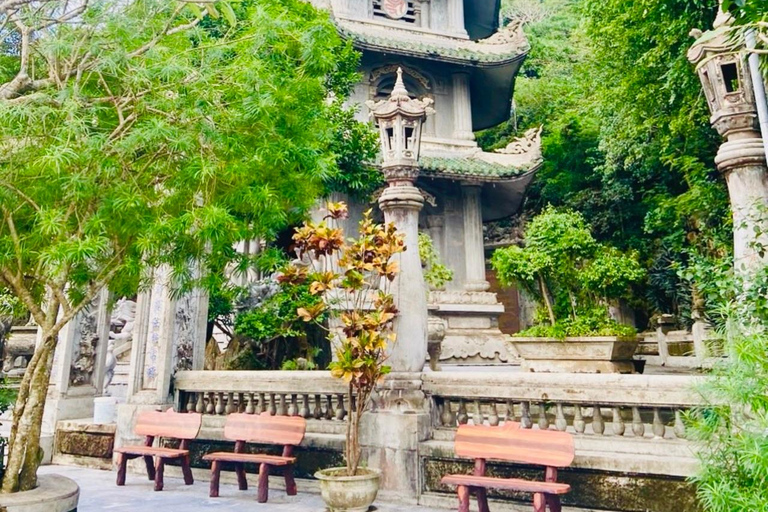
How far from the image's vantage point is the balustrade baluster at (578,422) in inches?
187

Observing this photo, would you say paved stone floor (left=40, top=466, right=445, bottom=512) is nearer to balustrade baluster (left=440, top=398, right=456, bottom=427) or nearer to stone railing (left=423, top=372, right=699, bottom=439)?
balustrade baluster (left=440, top=398, right=456, bottom=427)

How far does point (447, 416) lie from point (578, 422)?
4.17 ft

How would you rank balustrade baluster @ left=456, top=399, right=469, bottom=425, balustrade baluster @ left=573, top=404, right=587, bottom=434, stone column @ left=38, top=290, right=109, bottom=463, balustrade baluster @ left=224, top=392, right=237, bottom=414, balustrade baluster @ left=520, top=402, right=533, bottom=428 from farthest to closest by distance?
stone column @ left=38, top=290, right=109, bottom=463 → balustrade baluster @ left=224, top=392, right=237, bottom=414 → balustrade baluster @ left=456, top=399, right=469, bottom=425 → balustrade baluster @ left=520, top=402, right=533, bottom=428 → balustrade baluster @ left=573, top=404, right=587, bottom=434

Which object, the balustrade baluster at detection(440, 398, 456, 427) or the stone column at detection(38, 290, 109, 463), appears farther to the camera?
the stone column at detection(38, 290, 109, 463)

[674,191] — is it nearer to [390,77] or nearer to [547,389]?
[390,77]

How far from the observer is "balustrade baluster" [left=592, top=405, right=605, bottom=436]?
183 inches

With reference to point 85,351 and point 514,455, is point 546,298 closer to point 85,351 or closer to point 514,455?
point 514,455

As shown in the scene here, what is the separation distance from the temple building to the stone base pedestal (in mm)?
27

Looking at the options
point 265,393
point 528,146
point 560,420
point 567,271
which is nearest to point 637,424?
point 560,420

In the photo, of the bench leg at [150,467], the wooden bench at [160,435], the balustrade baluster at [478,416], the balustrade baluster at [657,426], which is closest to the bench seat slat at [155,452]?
the wooden bench at [160,435]

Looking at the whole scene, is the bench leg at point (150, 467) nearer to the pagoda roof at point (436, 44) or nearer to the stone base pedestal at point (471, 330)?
the stone base pedestal at point (471, 330)

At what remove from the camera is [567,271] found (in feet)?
34.0

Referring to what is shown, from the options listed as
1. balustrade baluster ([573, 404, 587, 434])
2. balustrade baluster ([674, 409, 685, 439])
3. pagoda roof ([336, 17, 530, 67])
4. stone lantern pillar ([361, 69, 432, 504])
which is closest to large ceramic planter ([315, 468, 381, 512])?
stone lantern pillar ([361, 69, 432, 504])

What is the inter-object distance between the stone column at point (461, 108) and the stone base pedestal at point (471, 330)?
4.72 metres
